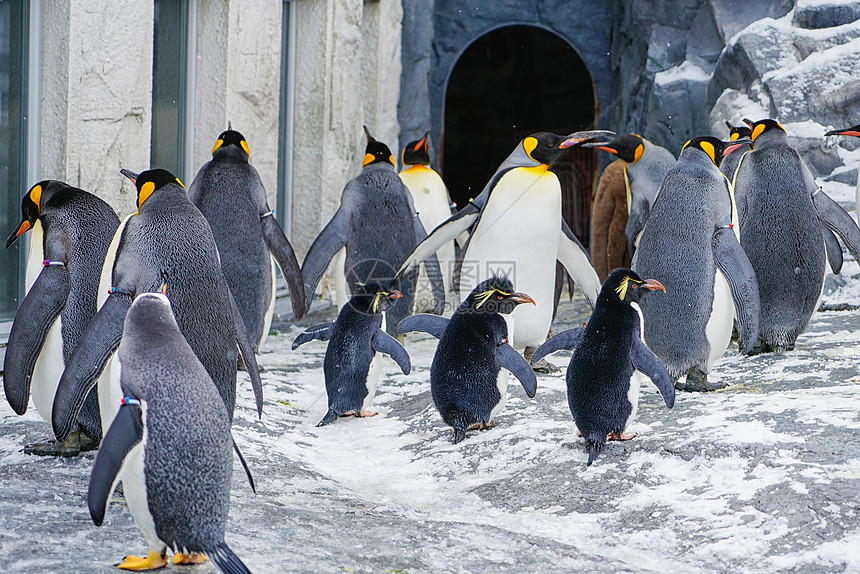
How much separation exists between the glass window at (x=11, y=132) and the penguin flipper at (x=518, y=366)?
2.50 metres

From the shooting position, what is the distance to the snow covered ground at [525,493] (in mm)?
2334

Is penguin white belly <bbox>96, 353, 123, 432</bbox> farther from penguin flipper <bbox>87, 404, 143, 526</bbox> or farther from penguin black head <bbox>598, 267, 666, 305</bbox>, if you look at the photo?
penguin black head <bbox>598, 267, 666, 305</bbox>

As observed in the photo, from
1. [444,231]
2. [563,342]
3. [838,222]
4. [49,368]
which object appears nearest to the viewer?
[49,368]

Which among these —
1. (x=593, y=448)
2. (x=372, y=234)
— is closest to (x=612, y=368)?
(x=593, y=448)

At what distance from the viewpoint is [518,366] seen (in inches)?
138

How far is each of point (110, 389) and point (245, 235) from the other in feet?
A: 6.98

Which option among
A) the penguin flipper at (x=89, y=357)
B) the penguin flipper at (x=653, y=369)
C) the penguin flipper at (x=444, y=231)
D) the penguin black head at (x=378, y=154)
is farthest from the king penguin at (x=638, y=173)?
the penguin flipper at (x=89, y=357)

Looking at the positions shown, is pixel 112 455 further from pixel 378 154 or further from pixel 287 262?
pixel 378 154

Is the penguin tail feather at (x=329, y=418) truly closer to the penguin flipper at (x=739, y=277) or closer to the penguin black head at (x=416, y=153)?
the penguin flipper at (x=739, y=277)

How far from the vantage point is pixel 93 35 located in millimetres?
4578

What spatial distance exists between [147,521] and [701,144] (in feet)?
10.4

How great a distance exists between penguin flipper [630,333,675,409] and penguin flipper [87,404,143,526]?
1.75 meters

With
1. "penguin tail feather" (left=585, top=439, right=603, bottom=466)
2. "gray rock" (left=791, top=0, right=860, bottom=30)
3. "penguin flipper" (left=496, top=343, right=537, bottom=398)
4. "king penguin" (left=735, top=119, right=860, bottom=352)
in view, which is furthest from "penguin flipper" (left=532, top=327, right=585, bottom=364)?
"gray rock" (left=791, top=0, right=860, bottom=30)

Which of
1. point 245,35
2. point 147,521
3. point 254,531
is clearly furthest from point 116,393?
point 245,35
